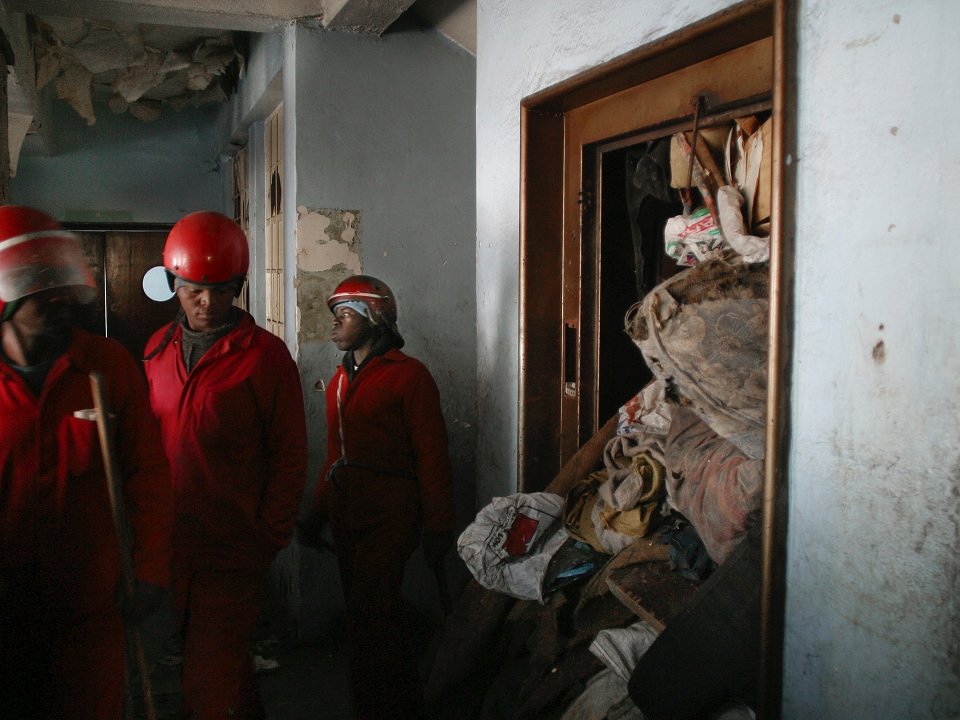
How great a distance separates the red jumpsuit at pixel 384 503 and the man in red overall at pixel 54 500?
3.68 feet

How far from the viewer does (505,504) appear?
7.89 ft

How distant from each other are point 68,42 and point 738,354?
4866 mm

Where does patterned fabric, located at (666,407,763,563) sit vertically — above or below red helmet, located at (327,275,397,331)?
below

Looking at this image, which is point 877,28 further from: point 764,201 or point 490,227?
point 490,227

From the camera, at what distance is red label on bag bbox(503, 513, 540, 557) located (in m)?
2.35

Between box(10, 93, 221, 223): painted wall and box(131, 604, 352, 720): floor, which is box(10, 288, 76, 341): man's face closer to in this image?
box(131, 604, 352, 720): floor

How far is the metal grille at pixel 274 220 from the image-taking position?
4645 millimetres

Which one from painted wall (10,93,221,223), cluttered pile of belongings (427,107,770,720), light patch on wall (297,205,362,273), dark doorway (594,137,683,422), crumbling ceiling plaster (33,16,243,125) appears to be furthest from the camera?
painted wall (10,93,221,223)

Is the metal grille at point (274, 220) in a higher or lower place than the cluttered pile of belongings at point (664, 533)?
higher

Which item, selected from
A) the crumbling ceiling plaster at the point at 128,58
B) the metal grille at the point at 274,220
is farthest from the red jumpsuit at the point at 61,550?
the crumbling ceiling plaster at the point at 128,58

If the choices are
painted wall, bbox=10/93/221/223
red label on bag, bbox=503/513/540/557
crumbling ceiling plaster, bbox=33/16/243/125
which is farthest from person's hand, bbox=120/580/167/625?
painted wall, bbox=10/93/221/223

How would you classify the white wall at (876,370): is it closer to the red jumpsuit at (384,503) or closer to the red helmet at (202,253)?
the red jumpsuit at (384,503)

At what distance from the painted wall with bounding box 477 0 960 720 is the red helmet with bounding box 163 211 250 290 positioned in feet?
6.01

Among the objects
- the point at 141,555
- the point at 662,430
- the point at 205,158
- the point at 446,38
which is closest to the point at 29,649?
the point at 141,555
